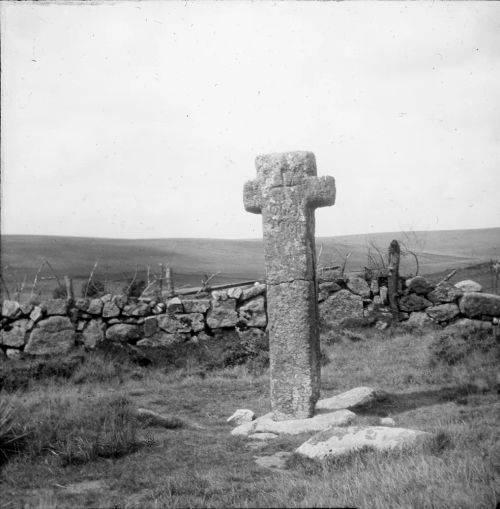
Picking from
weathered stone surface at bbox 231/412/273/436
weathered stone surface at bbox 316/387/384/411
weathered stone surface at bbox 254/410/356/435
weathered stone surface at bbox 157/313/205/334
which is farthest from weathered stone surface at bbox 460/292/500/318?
weathered stone surface at bbox 231/412/273/436

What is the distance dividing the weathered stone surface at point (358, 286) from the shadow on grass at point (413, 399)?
5889 millimetres

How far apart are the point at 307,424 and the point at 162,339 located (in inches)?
263

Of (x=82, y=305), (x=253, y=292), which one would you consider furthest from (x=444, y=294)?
(x=82, y=305)

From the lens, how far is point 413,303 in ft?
46.5

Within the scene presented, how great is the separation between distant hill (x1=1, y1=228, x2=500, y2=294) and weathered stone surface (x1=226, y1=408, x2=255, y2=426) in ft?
25.9

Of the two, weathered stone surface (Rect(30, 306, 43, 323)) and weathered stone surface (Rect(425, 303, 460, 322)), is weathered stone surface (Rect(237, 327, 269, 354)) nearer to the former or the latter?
weathered stone surface (Rect(425, 303, 460, 322))

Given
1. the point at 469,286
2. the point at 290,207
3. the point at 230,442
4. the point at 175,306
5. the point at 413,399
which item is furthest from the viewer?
the point at 469,286

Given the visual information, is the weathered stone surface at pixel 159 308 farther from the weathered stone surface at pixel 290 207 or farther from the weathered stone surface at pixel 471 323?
the weathered stone surface at pixel 471 323

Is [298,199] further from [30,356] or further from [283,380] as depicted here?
[30,356]

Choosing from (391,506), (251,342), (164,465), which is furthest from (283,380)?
→ (251,342)

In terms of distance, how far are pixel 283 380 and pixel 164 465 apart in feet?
7.23

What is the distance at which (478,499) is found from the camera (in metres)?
3.87

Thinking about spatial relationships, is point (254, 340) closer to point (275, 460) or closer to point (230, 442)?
point (230, 442)

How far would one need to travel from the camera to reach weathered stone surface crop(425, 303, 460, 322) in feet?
45.1
